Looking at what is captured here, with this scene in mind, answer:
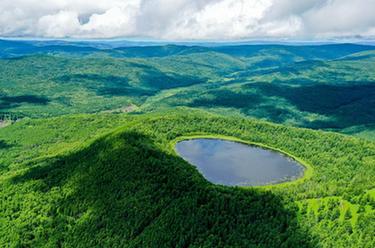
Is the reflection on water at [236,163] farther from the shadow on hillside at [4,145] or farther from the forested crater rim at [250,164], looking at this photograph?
the shadow on hillside at [4,145]

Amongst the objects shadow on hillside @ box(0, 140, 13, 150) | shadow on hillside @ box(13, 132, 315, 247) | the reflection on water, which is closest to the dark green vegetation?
shadow on hillside @ box(13, 132, 315, 247)

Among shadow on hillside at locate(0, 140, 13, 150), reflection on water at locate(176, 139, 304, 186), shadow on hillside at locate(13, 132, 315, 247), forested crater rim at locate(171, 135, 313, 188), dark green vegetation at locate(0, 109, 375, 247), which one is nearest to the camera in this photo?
dark green vegetation at locate(0, 109, 375, 247)

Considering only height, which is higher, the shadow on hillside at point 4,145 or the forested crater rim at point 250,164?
the forested crater rim at point 250,164

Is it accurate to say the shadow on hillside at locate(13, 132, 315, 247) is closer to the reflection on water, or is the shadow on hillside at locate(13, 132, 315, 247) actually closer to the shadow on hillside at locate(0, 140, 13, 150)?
the reflection on water

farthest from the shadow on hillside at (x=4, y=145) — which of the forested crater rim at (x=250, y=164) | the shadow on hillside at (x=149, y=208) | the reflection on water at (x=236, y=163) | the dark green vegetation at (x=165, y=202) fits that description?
the reflection on water at (x=236, y=163)

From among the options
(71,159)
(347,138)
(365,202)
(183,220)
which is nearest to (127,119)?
(71,159)

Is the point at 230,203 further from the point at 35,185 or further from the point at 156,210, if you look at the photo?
the point at 35,185
